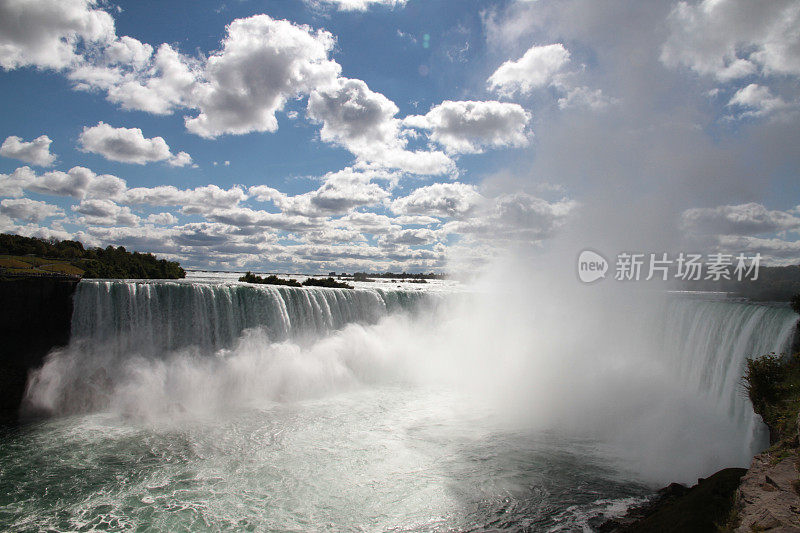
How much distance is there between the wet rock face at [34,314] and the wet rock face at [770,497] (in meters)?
19.8

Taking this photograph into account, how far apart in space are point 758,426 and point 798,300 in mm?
5069

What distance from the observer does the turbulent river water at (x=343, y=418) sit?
802 cm

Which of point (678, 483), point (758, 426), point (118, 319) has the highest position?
point (118, 319)

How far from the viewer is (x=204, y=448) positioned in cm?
1066

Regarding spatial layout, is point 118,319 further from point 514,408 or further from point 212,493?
point 514,408

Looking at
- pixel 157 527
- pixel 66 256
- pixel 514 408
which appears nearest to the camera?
pixel 157 527

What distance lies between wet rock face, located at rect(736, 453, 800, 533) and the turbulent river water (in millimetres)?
2523

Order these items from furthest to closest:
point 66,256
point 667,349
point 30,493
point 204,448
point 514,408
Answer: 1. point 66,256
2. point 667,349
3. point 514,408
4. point 204,448
5. point 30,493

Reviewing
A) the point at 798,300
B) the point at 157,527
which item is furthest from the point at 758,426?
the point at 157,527

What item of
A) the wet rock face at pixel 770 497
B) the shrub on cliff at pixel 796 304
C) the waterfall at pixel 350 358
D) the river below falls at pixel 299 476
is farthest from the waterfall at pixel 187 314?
the shrub on cliff at pixel 796 304

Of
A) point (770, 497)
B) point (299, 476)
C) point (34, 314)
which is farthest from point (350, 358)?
point (770, 497)

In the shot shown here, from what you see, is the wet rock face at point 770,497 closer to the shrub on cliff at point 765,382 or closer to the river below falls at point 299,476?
the river below falls at point 299,476

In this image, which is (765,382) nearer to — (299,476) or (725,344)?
(725,344)

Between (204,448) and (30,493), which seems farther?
(204,448)
